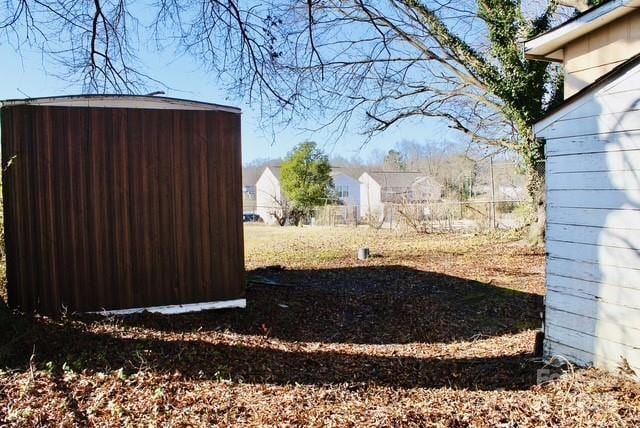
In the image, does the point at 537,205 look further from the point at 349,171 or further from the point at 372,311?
the point at 349,171

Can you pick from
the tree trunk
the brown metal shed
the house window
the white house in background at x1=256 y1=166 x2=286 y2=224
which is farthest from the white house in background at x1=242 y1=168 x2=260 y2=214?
the brown metal shed

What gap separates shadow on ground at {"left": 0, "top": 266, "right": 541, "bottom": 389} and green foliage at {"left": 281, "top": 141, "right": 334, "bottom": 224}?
17.1 metres

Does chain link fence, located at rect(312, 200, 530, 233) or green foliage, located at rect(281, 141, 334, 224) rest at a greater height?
green foliage, located at rect(281, 141, 334, 224)

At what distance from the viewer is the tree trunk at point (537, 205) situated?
1203 centimetres

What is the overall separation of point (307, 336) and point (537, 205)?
30.2 ft

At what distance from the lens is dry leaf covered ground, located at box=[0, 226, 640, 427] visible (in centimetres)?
279

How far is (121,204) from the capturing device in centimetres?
536

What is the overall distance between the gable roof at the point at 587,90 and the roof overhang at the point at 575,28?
128 cm

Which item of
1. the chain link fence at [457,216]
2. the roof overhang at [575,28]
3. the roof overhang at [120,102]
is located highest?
the roof overhang at [575,28]

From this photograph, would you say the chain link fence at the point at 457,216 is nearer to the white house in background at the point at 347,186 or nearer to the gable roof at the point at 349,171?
the white house in background at the point at 347,186

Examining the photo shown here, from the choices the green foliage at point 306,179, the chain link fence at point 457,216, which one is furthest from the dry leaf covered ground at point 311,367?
the green foliage at point 306,179

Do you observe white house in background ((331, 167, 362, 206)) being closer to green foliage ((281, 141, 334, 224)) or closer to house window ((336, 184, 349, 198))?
house window ((336, 184, 349, 198))

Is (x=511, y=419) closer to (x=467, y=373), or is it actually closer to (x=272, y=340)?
(x=467, y=373)

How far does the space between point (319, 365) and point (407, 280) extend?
466 centimetres
